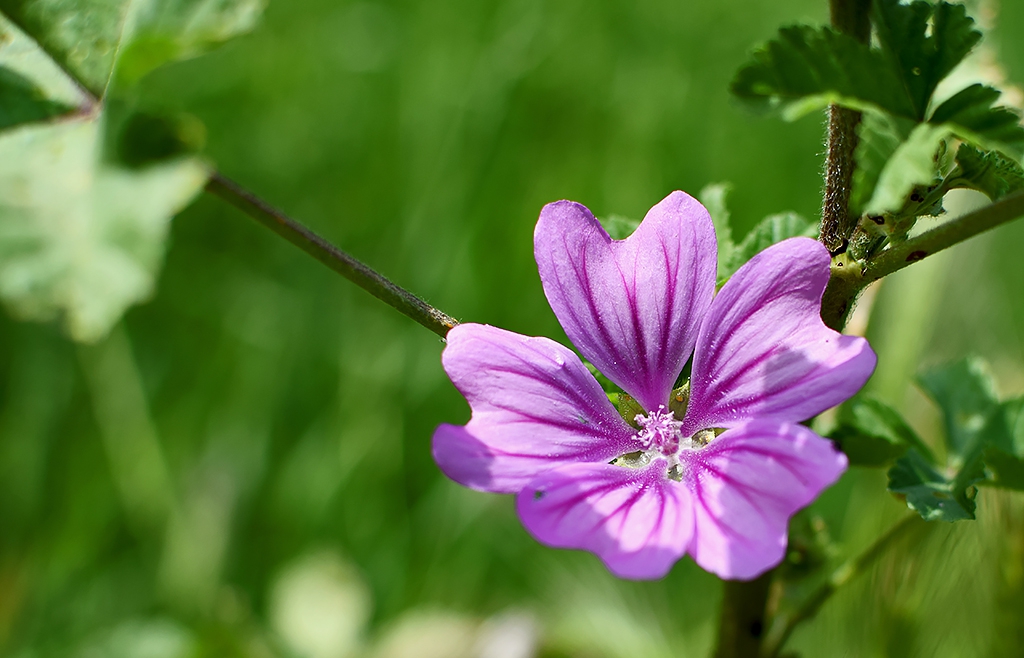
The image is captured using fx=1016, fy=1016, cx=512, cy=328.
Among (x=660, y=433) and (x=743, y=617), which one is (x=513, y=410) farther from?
(x=743, y=617)

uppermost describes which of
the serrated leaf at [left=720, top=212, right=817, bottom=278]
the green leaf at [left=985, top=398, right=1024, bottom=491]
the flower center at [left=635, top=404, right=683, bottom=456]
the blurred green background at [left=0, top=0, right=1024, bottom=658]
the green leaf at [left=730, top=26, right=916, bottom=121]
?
the green leaf at [left=730, top=26, right=916, bottom=121]

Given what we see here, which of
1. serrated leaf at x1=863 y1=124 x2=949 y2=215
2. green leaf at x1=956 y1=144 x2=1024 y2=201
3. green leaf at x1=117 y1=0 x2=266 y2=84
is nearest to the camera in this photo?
serrated leaf at x1=863 y1=124 x2=949 y2=215

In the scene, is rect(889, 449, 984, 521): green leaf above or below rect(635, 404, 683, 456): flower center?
above

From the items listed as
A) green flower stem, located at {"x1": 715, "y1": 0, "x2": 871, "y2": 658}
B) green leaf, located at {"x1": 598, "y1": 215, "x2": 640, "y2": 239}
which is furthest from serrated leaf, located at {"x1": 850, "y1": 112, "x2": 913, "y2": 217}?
green leaf, located at {"x1": 598, "y1": 215, "x2": 640, "y2": 239}

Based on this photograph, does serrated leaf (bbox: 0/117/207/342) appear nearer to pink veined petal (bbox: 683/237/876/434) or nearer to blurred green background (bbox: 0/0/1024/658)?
blurred green background (bbox: 0/0/1024/658)

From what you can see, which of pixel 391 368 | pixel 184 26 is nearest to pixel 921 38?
pixel 184 26

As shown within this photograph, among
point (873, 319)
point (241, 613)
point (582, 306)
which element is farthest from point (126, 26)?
point (873, 319)
